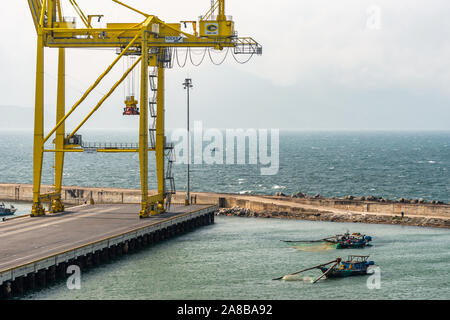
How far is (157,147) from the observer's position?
67.4m

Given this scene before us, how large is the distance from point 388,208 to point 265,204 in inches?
548

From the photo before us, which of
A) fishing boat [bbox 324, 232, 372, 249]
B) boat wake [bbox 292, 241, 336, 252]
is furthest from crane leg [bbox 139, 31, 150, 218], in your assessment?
fishing boat [bbox 324, 232, 372, 249]

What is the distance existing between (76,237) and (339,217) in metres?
31.5

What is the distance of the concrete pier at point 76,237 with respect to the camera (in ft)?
139

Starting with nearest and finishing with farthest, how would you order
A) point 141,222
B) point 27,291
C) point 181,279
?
1. point 27,291
2. point 181,279
3. point 141,222

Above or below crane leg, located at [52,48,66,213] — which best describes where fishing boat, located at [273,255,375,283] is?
below

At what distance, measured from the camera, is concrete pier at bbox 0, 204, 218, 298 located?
42.5 metres

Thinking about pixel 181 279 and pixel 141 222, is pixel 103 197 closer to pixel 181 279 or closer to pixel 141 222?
pixel 141 222

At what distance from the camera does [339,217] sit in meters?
73.7

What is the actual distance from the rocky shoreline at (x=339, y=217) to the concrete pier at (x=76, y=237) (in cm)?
626

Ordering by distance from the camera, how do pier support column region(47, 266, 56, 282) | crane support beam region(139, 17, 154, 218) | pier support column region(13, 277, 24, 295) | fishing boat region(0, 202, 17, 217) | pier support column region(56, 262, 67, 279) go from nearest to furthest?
1. pier support column region(13, 277, 24, 295)
2. pier support column region(47, 266, 56, 282)
3. pier support column region(56, 262, 67, 279)
4. crane support beam region(139, 17, 154, 218)
5. fishing boat region(0, 202, 17, 217)

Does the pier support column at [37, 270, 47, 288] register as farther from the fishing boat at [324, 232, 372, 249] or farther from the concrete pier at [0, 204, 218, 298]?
the fishing boat at [324, 232, 372, 249]

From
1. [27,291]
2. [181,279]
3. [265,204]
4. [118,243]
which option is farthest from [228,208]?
[27,291]

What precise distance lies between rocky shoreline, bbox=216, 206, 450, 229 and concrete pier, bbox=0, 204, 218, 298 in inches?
246
